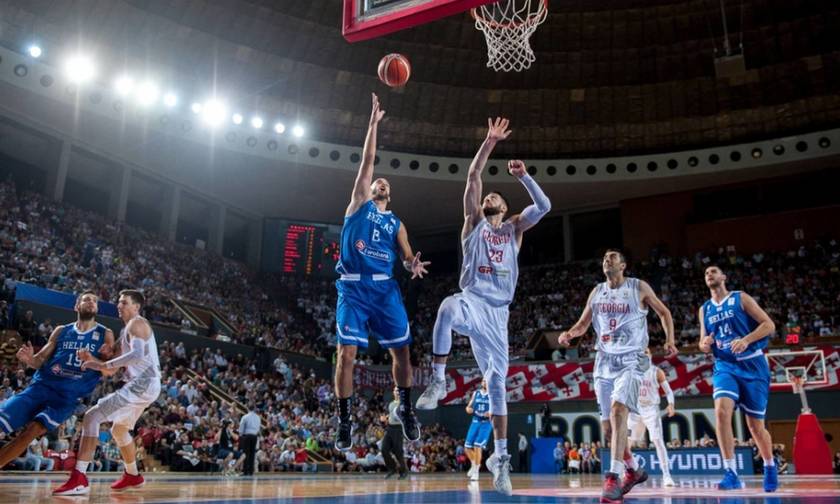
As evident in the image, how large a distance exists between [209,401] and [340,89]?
14.9 meters

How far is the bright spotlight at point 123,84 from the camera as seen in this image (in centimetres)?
2505

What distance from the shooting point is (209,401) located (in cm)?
1964

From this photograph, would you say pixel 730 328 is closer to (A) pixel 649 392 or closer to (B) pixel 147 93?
(A) pixel 649 392

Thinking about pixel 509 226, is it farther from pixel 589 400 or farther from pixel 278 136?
pixel 278 136

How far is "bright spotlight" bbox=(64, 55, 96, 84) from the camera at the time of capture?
2397cm

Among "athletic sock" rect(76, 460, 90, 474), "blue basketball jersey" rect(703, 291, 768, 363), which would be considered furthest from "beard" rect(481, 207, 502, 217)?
"athletic sock" rect(76, 460, 90, 474)

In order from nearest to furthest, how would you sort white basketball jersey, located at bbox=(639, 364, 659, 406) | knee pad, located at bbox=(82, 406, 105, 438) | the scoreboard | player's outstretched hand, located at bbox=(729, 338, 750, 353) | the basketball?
knee pad, located at bbox=(82, 406, 105, 438)
player's outstretched hand, located at bbox=(729, 338, 750, 353)
the basketball
white basketball jersey, located at bbox=(639, 364, 659, 406)
the scoreboard

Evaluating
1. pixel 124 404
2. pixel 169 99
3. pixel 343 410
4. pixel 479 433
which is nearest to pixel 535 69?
pixel 169 99

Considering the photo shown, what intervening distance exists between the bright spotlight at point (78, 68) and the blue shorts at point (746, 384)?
2361 centimetres

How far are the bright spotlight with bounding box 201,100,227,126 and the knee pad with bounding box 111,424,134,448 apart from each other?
2189cm

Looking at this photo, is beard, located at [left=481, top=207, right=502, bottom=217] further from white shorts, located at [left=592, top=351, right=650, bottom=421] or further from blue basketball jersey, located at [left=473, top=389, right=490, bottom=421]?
blue basketball jersey, located at [left=473, top=389, right=490, bottom=421]

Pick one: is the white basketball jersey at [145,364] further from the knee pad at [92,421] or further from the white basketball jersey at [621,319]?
the white basketball jersey at [621,319]

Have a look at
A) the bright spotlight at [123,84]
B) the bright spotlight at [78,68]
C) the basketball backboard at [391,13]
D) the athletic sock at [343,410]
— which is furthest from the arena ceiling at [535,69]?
the athletic sock at [343,410]

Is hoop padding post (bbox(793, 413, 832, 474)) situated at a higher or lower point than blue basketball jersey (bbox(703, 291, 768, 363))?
lower
